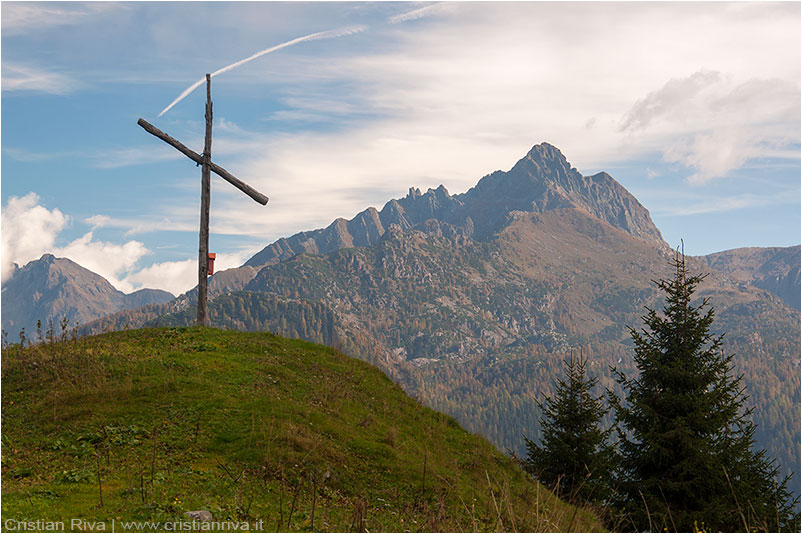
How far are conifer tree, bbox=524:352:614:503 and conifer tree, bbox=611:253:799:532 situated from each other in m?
1.06

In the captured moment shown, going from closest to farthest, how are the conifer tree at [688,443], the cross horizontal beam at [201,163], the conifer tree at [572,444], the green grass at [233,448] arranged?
1. the green grass at [233,448]
2. the conifer tree at [688,443]
3. the conifer tree at [572,444]
4. the cross horizontal beam at [201,163]

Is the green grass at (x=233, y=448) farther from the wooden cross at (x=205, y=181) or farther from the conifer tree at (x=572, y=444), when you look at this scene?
the wooden cross at (x=205, y=181)

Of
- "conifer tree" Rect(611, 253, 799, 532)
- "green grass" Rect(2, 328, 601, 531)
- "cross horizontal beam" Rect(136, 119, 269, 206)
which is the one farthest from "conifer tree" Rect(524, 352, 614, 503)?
"cross horizontal beam" Rect(136, 119, 269, 206)

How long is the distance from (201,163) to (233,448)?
15312 mm

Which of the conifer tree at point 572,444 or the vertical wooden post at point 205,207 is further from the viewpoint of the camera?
the vertical wooden post at point 205,207

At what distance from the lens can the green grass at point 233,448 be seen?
990cm

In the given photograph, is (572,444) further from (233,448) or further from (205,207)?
(205,207)

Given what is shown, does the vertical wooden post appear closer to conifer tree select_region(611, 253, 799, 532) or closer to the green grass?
the green grass

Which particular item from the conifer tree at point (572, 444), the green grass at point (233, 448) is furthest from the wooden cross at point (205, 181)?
the conifer tree at point (572, 444)

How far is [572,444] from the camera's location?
71.6 feet

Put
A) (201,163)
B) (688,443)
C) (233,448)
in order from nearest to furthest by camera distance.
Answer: (233,448) < (688,443) < (201,163)

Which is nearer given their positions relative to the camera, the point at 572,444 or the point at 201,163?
the point at 572,444

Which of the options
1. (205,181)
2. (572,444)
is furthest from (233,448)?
(205,181)

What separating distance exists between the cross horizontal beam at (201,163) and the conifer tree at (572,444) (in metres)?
14.6
